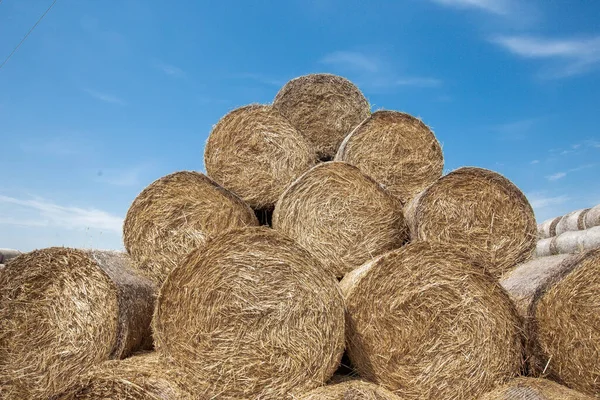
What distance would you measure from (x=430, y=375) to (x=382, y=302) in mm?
531

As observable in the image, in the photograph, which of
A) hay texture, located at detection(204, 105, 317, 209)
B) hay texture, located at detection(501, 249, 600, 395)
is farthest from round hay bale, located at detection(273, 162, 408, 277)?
hay texture, located at detection(501, 249, 600, 395)

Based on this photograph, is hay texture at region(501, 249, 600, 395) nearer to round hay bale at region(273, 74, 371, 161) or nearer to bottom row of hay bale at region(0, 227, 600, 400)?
bottom row of hay bale at region(0, 227, 600, 400)

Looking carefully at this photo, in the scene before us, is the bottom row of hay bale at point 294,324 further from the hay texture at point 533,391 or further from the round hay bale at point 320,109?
the round hay bale at point 320,109

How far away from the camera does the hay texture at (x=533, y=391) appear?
3.32 meters

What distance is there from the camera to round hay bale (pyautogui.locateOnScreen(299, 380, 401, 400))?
3117 mm

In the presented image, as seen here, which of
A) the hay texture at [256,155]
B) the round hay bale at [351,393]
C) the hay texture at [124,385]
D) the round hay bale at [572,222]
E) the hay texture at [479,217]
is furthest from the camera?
the round hay bale at [572,222]

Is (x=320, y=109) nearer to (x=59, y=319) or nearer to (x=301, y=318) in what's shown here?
(x=301, y=318)

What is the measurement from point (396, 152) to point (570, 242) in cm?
280

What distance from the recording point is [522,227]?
4570 mm

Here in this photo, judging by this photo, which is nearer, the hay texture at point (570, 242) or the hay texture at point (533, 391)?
the hay texture at point (533, 391)

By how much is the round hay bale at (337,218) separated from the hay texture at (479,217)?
248mm

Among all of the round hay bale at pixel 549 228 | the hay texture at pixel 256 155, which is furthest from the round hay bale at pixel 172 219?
the round hay bale at pixel 549 228

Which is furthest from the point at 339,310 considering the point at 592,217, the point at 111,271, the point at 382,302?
the point at 592,217

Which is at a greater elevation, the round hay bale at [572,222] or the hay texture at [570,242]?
the round hay bale at [572,222]
